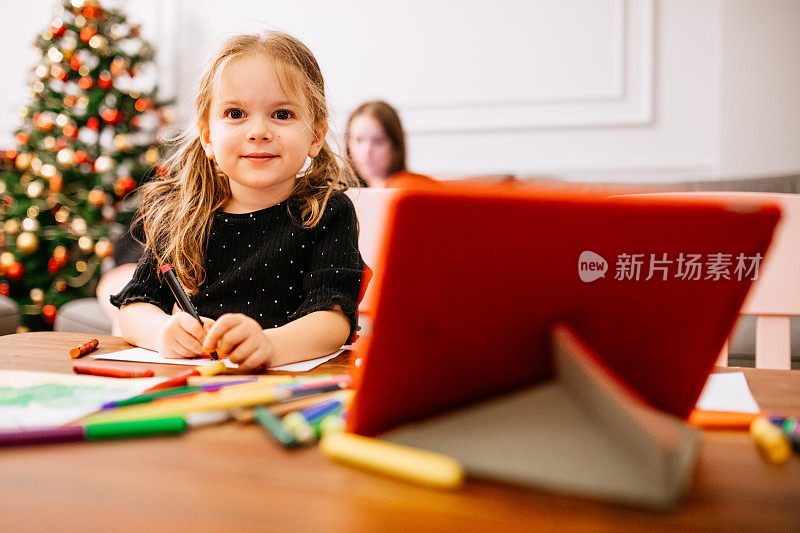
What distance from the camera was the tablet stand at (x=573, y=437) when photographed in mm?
260

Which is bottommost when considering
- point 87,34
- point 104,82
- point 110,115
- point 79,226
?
point 79,226

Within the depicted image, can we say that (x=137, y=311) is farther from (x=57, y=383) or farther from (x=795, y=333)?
(x=795, y=333)

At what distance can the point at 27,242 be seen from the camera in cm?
276

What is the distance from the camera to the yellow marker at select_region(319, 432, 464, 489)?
27 centimetres

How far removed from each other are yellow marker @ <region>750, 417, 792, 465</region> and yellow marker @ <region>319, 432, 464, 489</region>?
0.55 ft

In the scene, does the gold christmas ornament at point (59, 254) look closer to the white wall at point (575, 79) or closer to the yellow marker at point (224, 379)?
the white wall at point (575, 79)

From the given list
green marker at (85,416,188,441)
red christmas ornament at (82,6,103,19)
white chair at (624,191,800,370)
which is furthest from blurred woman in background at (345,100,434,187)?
green marker at (85,416,188,441)

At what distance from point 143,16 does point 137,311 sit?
9.83 ft

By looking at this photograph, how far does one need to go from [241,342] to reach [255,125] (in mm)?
350

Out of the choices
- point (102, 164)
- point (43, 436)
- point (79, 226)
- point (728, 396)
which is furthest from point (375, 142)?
point (43, 436)

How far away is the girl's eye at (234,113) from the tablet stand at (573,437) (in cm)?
62

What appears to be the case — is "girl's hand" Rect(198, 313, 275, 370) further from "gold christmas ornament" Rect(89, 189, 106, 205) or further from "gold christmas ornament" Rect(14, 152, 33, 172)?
"gold christmas ornament" Rect(14, 152, 33, 172)

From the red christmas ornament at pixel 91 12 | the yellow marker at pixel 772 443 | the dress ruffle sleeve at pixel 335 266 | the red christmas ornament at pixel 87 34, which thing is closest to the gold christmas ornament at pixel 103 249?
the red christmas ornament at pixel 87 34

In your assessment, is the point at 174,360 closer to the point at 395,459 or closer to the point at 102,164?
Answer: the point at 395,459
